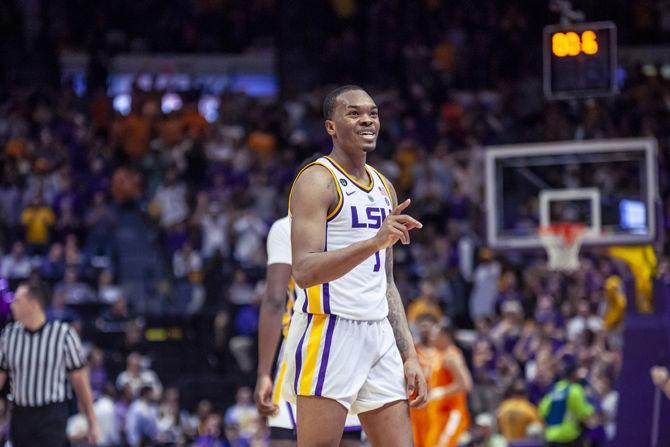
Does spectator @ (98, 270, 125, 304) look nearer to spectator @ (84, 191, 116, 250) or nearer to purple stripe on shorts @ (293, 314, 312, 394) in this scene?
spectator @ (84, 191, 116, 250)

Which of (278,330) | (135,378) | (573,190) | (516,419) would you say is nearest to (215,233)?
(135,378)

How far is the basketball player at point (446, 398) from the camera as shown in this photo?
34.0ft

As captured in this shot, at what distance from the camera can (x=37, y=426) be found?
814cm

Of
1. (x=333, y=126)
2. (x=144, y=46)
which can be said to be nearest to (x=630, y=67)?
(x=144, y=46)

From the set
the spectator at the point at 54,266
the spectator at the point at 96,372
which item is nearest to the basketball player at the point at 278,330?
the spectator at the point at 96,372

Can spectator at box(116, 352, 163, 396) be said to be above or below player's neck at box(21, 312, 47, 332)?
below

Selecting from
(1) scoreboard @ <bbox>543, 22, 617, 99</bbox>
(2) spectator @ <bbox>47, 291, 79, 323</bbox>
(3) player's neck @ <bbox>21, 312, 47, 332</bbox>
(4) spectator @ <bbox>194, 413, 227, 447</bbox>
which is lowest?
(4) spectator @ <bbox>194, 413, 227, 447</bbox>

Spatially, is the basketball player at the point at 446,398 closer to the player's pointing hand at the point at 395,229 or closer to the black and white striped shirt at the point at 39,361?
the black and white striped shirt at the point at 39,361

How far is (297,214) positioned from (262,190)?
14145mm

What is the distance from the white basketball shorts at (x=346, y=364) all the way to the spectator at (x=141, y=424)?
9395mm

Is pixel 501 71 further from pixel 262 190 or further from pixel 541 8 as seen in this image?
pixel 262 190

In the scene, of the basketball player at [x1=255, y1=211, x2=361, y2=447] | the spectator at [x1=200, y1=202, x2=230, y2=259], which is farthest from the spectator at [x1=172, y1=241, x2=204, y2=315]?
the basketball player at [x1=255, y1=211, x2=361, y2=447]

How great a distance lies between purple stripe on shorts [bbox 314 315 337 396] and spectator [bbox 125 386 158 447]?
31.3 feet

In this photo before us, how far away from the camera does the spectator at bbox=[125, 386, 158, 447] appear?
14383mm
